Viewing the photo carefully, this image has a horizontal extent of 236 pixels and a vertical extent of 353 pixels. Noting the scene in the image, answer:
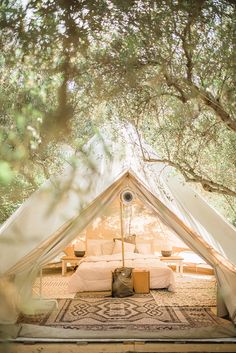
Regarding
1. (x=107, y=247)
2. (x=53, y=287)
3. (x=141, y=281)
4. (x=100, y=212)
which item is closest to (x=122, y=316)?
(x=100, y=212)

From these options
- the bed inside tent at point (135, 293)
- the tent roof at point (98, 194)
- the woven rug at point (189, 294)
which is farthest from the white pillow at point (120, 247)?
the tent roof at point (98, 194)

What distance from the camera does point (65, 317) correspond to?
4676mm

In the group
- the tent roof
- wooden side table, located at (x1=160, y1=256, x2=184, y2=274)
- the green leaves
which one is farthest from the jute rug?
the green leaves

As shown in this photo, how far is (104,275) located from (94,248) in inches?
80.5

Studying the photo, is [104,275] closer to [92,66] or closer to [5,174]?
[92,66]

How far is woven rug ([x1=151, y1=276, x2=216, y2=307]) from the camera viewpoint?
5482 millimetres

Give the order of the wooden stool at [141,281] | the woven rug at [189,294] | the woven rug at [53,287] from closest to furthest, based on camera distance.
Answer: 1. the woven rug at [189,294]
2. the woven rug at [53,287]
3. the wooden stool at [141,281]

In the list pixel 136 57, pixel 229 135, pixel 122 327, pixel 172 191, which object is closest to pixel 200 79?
pixel 136 57

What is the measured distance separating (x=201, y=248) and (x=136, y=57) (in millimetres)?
2430

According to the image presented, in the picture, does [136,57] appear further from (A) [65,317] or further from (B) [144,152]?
(A) [65,317]

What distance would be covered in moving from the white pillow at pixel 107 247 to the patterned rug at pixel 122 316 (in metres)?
2.48

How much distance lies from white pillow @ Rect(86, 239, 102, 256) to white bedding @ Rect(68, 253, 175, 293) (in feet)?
4.44

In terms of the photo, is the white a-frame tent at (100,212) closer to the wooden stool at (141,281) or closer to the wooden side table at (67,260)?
the wooden stool at (141,281)

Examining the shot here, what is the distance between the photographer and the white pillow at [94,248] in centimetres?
819
